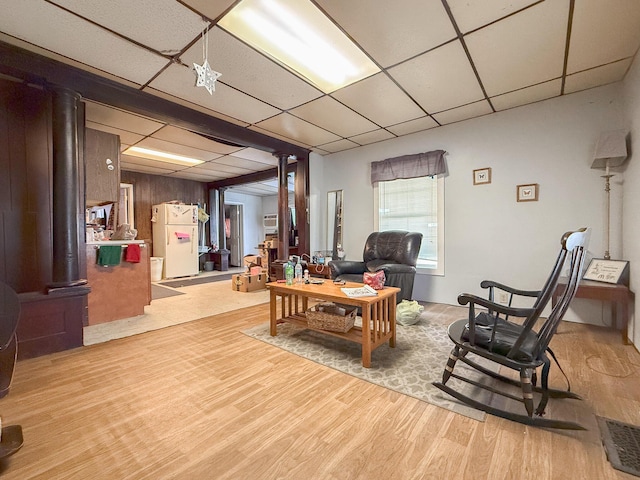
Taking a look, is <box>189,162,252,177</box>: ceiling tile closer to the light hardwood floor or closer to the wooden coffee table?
the wooden coffee table

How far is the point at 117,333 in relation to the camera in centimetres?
280

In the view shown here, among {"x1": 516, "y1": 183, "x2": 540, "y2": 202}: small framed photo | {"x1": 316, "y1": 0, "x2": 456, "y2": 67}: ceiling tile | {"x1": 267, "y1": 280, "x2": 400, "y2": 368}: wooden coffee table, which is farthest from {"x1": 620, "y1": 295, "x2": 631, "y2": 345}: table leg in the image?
{"x1": 316, "y1": 0, "x2": 456, "y2": 67}: ceiling tile

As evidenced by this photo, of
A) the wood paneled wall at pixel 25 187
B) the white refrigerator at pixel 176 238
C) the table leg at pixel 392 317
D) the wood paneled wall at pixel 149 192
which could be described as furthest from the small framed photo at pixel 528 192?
the wood paneled wall at pixel 149 192

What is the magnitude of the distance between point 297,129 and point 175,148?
219 centimetres

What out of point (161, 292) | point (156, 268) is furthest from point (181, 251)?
point (161, 292)

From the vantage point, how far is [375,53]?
225 centimetres

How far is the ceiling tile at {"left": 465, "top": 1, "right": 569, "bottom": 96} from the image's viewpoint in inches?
73.8

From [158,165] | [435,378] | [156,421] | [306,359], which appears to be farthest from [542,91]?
[158,165]

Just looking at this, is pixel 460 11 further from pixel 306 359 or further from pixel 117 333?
pixel 117 333

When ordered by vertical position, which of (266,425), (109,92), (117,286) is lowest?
(266,425)

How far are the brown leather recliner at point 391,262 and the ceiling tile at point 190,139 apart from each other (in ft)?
8.55

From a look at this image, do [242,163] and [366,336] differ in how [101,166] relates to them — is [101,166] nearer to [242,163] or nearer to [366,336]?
[242,163]

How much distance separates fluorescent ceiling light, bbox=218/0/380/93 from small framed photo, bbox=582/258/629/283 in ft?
9.35

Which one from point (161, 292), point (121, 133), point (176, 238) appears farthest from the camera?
point (176, 238)
